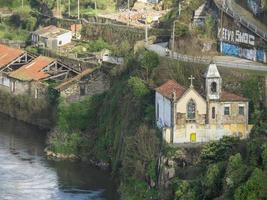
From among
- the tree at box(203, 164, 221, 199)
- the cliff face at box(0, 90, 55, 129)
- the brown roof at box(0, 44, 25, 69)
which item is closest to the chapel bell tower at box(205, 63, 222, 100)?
the tree at box(203, 164, 221, 199)

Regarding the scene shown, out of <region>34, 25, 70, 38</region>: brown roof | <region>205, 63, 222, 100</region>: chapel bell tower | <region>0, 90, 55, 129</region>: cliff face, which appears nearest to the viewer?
<region>205, 63, 222, 100</region>: chapel bell tower

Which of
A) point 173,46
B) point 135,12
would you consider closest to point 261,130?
point 173,46

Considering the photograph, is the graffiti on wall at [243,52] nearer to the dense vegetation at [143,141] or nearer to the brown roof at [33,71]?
the dense vegetation at [143,141]

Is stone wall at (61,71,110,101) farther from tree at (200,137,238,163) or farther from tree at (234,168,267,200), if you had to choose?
tree at (234,168,267,200)

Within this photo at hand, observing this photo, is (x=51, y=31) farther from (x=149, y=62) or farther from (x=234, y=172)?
(x=234, y=172)

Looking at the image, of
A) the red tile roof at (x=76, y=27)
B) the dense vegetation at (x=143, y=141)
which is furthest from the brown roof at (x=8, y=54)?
the dense vegetation at (x=143, y=141)

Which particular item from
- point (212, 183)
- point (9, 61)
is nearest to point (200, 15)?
point (9, 61)

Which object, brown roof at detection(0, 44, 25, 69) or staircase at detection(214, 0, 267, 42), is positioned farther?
brown roof at detection(0, 44, 25, 69)
